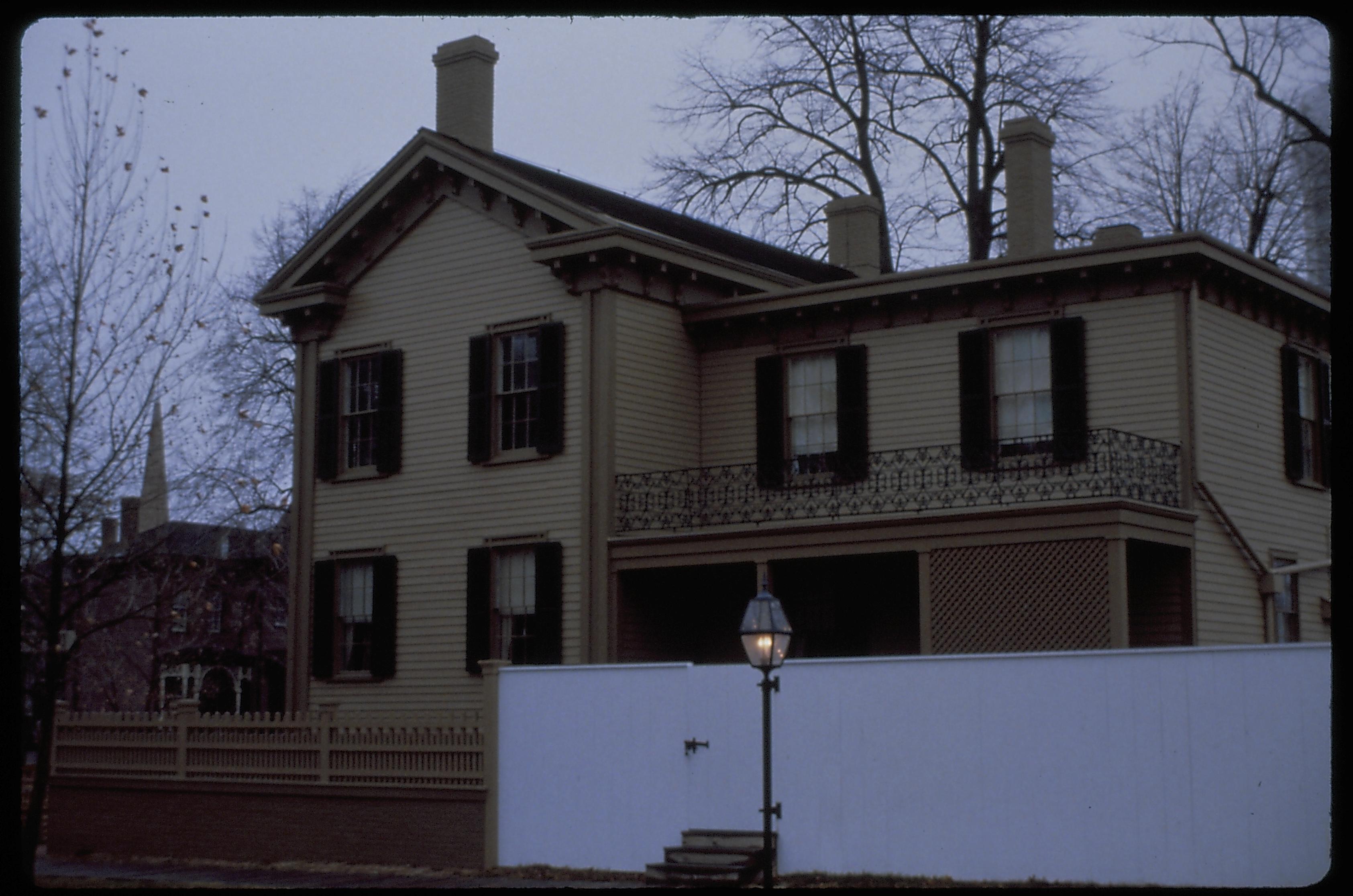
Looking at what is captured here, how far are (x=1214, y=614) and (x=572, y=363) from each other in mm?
9103

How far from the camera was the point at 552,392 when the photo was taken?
23.3 m

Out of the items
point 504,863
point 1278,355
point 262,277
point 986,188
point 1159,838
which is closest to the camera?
point 1159,838

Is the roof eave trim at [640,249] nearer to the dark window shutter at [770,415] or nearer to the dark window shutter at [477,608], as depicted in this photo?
the dark window shutter at [770,415]

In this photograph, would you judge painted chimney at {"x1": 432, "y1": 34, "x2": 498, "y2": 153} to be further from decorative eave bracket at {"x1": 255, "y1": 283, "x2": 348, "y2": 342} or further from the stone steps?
the stone steps

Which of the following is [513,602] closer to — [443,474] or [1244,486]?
[443,474]

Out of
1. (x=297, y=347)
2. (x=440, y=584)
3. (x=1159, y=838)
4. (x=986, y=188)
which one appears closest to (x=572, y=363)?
(x=440, y=584)

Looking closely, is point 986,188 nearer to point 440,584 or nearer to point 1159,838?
point 440,584

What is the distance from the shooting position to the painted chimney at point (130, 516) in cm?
1555

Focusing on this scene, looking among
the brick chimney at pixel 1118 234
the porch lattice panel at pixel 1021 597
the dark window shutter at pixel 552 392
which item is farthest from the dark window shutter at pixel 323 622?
the brick chimney at pixel 1118 234

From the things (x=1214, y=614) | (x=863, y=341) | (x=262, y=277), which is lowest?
(x=1214, y=614)

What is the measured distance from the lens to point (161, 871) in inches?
773

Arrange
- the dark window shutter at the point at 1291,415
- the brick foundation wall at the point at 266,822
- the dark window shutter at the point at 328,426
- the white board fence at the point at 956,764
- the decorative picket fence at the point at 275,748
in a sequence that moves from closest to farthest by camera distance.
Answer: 1. the white board fence at the point at 956,764
2. the brick foundation wall at the point at 266,822
3. the decorative picket fence at the point at 275,748
4. the dark window shutter at the point at 1291,415
5. the dark window shutter at the point at 328,426

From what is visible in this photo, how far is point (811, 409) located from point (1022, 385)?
320 centimetres

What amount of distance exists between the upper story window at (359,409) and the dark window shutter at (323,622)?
1642 millimetres
